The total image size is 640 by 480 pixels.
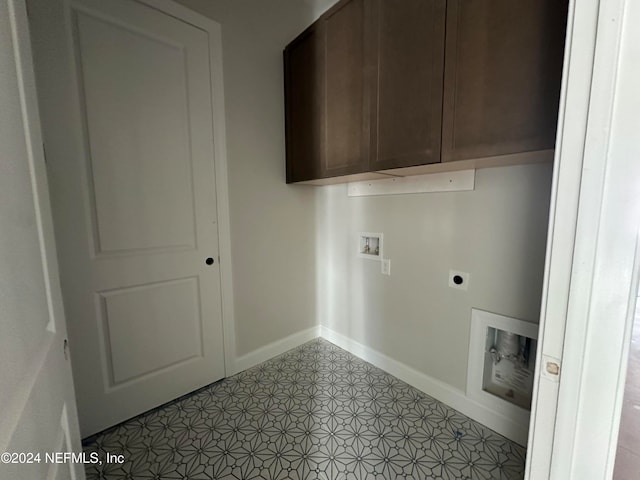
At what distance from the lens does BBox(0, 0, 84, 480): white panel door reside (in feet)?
1.50

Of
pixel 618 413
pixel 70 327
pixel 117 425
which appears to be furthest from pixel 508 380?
pixel 70 327

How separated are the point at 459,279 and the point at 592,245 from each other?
3.37 ft

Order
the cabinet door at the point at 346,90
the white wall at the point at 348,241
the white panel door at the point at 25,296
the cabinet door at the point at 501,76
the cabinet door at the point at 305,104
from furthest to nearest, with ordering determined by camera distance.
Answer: the cabinet door at the point at 305,104 < the cabinet door at the point at 346,90 < the white wall at the point at 348,241 < the cabinet door at the point at 501,76 < the white panel door at the point at 25,296

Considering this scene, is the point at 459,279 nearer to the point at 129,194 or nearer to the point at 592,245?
the point at 592,245

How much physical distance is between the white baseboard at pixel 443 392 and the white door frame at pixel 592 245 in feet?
3.14

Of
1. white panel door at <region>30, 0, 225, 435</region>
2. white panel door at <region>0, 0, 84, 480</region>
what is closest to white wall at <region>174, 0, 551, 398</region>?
white panel door at <region>30, 0, 225, 435</region>

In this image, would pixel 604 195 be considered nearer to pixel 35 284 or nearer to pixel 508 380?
pixel 35 284

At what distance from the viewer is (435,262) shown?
1.64 metres

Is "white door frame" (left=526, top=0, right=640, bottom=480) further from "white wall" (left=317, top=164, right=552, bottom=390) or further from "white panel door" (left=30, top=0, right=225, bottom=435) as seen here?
"white panel door" (left=30, top=0, right=225, bottom=435)

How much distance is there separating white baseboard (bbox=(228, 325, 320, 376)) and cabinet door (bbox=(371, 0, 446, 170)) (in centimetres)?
156

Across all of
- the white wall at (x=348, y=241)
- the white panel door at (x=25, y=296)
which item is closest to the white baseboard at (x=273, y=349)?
the white wall at (x=348, y=241)

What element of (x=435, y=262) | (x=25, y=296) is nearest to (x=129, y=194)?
(x=25, y=296)

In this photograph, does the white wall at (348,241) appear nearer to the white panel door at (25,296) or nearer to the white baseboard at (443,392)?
the white baseboard at (443,392)

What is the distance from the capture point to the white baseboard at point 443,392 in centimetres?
140
